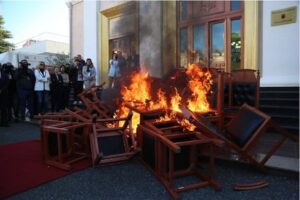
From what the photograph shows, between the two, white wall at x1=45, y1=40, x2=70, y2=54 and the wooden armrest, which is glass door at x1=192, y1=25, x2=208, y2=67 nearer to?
the wooden armrest

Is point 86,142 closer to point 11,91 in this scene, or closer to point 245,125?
point 245,125

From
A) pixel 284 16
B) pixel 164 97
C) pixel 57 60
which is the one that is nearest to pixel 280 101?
pixel 284 16

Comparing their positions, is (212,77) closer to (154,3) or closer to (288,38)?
(288,38)

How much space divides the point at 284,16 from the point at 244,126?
5.20 m

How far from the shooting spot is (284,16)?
8062 millimetres

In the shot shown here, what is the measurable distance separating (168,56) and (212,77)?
4.78m

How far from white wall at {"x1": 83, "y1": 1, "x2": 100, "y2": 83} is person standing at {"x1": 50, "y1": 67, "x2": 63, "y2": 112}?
419 cm

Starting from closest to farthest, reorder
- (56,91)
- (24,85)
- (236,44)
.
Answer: (24,85)
(236,44)
(56,91)

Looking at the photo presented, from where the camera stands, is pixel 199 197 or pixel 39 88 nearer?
pixel 199 197

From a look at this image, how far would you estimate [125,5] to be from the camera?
12.9 m

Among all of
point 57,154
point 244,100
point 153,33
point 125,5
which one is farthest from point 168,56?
point 57,154

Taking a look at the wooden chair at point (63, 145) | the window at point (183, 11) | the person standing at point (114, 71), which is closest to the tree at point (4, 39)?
the person standing at point (114, 71)

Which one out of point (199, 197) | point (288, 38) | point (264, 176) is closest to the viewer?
point (199, 197)

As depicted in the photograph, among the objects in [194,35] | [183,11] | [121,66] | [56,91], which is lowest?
[56,91]
